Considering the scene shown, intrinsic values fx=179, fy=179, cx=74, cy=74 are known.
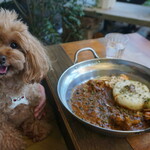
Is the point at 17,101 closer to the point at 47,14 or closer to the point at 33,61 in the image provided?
the point at 33,61

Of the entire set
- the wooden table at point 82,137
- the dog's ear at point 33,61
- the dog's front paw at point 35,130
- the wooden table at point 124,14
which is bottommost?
the dog's front paw at point 35,130

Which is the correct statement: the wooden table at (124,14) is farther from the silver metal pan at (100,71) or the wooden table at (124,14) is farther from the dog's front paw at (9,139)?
the dog's front paw at (9,139)

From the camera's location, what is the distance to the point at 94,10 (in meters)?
2.32

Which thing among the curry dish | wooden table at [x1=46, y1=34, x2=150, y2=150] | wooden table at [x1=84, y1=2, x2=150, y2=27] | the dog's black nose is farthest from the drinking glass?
wooden table at [x1=84, y1=2, x2=150, y2=27]

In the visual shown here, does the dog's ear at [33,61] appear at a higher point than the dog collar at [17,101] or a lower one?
higher

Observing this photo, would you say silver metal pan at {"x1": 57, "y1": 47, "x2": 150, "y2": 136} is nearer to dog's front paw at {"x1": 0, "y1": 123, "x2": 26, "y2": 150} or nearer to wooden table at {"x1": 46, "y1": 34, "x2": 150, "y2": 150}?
wooden table at {"x1": 46, "y1": 34, "x2": 150, "y2": 150}

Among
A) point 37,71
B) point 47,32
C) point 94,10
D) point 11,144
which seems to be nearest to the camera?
point 37,71

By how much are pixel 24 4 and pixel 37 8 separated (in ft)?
0.68

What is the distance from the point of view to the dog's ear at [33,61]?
898 millimetres

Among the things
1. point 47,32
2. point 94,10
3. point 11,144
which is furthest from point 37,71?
point 94,10

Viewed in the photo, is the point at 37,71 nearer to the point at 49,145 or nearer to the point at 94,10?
the point at 49,145

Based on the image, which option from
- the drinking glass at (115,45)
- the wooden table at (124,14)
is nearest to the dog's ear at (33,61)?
the drinking glass at (115,45)

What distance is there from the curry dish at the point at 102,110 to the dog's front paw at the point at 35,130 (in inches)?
14.2

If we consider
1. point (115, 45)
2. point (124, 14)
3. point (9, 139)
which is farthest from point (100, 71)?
point (124, 14)
